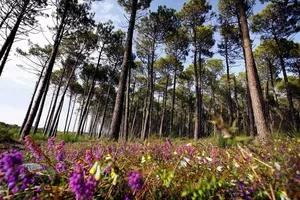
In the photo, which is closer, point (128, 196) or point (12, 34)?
point (128, 196)

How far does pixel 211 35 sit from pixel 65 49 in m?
15.8

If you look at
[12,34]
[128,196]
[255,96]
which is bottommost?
[128,196]

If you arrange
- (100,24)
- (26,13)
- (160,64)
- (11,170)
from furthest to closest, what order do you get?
(160,64), (100,24), (26,13), (11,170)

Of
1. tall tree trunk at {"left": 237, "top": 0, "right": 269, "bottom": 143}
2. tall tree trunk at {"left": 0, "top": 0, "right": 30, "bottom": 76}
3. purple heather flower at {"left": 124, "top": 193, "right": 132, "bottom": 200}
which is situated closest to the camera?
purple heather flower at {"left": 124, "top": 193, "right": 132, "bottom": 200}

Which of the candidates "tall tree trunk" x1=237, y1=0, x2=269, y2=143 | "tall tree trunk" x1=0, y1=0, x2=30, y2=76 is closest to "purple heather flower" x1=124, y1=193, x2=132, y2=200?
"tall tree trunk" x1=237, y1=0, x2=269, y2=143

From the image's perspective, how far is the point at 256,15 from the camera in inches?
698

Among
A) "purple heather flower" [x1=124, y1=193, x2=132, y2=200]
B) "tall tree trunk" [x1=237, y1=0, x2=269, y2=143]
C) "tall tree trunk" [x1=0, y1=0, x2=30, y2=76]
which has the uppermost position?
"tall tree trunk" [x1=0, y1=0, x2=30, y2=76]

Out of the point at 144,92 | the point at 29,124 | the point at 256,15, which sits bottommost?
the point at 29,124

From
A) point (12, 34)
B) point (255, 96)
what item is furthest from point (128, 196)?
point (12, 34)

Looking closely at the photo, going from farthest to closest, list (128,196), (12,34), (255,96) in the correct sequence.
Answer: (12,34) → (255,96) → (128,196)

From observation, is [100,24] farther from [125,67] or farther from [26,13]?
[125,67]

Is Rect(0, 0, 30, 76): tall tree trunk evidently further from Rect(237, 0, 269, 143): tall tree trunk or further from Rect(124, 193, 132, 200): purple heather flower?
Rect(237, 0, 269, 143): tall tree trunk

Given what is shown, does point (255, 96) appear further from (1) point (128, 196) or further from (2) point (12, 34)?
(2) point (12, 34)

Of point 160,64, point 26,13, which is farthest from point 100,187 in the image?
point 160,64
